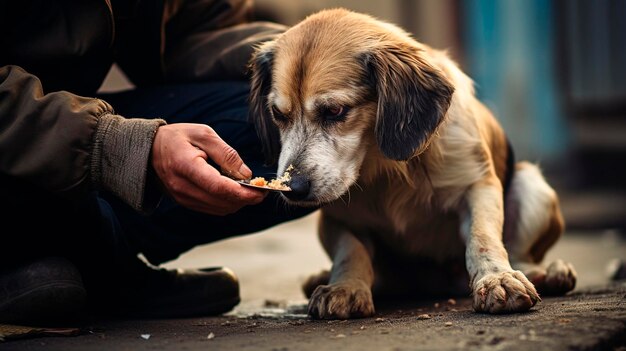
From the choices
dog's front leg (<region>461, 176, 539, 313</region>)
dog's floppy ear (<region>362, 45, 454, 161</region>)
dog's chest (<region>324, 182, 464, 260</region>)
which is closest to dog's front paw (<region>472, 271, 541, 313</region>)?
dog's front leg (<region>461, 176, 539, 313</region>)

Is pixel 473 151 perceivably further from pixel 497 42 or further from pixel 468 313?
pixel 497 42

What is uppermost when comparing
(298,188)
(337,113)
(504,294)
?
(337,113)

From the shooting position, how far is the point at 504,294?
2822 mm

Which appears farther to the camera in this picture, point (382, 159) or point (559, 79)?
point (559, 79)

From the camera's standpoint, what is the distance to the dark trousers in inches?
123

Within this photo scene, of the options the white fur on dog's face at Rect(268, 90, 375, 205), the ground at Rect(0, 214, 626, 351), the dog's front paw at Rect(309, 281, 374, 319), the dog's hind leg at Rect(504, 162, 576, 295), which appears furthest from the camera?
the dog's hind leg at Rect(504, 162, 576, 295)

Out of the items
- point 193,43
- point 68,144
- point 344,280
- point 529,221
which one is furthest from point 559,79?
point 68,144

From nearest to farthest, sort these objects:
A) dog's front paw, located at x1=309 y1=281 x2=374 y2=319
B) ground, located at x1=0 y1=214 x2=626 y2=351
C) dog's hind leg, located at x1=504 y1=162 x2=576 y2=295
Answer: ground, located at x1=0 y1=214 x2=626 y2=351
dog's front paw, located at x1=309 y1=281 x2=374 y2=319
dog's hind leg, located at x1=504 y1=162 x2=576 y2=295

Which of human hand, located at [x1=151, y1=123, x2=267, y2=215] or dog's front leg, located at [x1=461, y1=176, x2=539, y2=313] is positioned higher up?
human hand, located at [x1=151, y1=123, x2=267, y2=215]

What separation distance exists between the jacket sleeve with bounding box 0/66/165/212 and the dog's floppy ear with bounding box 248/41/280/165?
883mm

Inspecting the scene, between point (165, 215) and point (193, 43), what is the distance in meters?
0.84

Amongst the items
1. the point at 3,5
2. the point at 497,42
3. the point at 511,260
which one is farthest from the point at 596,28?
the point at 3,5

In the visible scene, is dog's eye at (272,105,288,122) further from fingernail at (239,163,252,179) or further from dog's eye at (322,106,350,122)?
fingernail at (239,163,252,179)

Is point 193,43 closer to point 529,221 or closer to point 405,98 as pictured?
point 405,98
